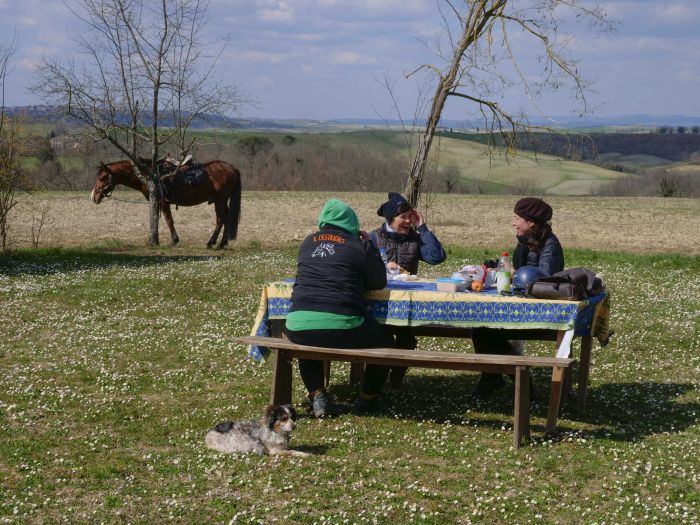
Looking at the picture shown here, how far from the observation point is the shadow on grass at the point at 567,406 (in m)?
8.54

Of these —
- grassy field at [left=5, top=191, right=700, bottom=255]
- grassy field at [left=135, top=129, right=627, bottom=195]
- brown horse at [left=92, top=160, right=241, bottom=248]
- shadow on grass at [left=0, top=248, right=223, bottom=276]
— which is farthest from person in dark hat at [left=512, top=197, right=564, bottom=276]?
grassy field at [left=135, top=129, right=627, bottom=195]

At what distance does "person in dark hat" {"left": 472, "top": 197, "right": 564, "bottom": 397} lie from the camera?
8781 mm

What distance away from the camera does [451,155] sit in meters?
93.7

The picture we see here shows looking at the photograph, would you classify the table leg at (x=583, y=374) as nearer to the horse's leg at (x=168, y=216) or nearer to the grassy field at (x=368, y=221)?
the grassy field at (x=368, y=221)

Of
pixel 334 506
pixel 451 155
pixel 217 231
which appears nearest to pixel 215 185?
pixel 217 231

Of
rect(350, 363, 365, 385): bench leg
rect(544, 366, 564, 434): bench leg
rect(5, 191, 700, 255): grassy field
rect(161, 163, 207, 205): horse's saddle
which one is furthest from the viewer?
rect(5, 191, 700, 255): grassy field

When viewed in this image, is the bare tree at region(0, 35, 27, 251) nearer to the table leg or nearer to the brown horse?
the brown horse

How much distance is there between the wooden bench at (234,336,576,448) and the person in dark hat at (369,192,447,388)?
153cm

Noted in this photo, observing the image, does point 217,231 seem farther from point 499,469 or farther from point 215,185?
point 499,469

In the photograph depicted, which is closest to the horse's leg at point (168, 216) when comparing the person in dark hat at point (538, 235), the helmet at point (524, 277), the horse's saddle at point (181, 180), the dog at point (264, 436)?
the horse's saddle at point (181, 180)

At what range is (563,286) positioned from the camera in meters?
7.98

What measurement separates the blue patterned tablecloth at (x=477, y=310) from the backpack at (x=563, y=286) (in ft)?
0.22

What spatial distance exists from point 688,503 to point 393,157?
235ft

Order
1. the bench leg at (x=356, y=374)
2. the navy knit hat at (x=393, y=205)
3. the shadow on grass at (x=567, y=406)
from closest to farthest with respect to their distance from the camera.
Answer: the shadow on grass at (x=567, y=406)
the navy knit hat at (x=393, y=205)
the bench leg at (x=356, y=374)
